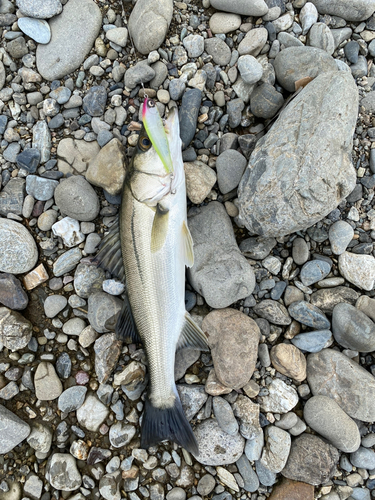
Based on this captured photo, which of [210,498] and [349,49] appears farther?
[349,49]

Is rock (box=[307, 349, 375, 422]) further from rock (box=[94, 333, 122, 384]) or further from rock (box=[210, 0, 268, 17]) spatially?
rock (box=[210, 0, 268, 17])

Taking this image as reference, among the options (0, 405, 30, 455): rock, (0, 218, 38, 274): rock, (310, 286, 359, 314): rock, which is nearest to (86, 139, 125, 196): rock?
(0, 218, 38, 274): rock

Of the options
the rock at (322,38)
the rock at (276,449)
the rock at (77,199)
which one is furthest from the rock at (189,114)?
the rock at (276,449)

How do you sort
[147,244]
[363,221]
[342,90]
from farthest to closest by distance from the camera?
1. [363,221]
2. [147,244]
3. [342,90]

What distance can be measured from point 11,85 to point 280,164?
9.49 ft

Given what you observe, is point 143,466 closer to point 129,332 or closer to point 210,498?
point 210,498

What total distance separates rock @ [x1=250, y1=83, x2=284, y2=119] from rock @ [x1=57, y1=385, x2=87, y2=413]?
331cm

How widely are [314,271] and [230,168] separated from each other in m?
1.32

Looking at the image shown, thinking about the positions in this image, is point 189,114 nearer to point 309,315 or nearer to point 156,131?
point 156,131

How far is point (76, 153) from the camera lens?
3.43m

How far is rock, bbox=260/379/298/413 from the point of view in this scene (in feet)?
10.5

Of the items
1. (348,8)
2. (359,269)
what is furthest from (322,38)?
(359,269)

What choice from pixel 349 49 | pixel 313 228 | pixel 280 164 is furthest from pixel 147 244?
pixel 349 49

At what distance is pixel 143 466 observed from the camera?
3283mm
